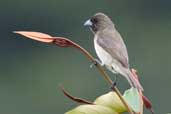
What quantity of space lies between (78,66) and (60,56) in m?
0.81

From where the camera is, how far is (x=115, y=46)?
2705 millimetres

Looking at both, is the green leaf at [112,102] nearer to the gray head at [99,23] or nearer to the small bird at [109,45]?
the small bird at [109,45]

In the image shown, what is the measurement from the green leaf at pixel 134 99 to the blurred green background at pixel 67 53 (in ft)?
33.4

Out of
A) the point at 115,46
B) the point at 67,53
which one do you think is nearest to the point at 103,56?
the point at 115,46

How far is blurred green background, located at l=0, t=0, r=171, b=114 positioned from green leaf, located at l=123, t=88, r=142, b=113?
10.2 m

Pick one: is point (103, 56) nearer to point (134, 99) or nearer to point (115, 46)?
point (115, 46)

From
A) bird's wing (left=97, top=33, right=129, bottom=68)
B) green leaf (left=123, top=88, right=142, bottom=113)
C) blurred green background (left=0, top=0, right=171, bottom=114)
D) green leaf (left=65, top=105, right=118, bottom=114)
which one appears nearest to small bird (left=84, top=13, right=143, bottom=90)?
bird's wing (left=97, top=33, right=129, bottom=68)

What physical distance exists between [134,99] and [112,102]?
43 mm

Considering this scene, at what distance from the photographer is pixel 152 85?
14.4 m

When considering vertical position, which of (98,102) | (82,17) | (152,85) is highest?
(98,102)

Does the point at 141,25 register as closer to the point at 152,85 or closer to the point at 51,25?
the point at 51,25

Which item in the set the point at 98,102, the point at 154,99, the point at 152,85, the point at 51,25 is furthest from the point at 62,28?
the point at 98,102

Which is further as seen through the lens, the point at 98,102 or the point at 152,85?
the point at 152,85

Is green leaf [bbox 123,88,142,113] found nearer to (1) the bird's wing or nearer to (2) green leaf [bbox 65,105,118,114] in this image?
(2) green leaf [bbox 65,105,118,114]
